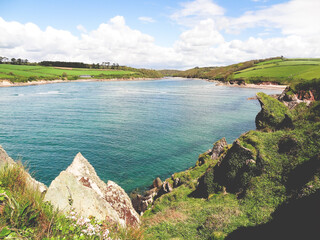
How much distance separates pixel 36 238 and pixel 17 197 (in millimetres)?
1883

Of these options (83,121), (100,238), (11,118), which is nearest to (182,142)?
(83,121)

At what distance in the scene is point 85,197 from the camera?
1089cm

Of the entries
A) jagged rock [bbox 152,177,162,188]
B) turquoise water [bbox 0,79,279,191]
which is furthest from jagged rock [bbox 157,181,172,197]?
turquoise water [bbox 0,79,279,191]

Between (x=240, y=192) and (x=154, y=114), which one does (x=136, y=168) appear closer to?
(x=240, y=192)

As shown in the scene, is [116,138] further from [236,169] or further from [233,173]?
[236,169]

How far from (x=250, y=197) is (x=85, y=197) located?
13372 millimetres

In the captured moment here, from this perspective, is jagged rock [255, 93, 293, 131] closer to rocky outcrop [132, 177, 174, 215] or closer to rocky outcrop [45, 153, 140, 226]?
rocky outcrop [132, 177, 174, 215]

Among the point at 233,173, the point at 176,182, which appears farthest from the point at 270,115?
the point at 176,182

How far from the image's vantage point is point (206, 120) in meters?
57.4

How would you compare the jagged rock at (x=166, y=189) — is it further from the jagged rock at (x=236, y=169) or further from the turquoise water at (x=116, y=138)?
the jagged rock at (x=236, y=169)

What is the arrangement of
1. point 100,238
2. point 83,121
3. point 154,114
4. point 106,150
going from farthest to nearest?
point 154,114 → point 83,121 → point 106,150 → point 100,238

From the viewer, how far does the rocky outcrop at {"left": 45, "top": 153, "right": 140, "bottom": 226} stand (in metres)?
9.23

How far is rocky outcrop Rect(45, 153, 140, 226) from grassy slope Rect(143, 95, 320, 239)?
273cm

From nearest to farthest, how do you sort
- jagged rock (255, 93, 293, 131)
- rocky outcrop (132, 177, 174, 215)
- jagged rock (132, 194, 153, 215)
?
jagged rock (132, 194, 153, 215)
rocky outcrop (132, 177, 174, 215)
jagged rock (255, 93, 293, 131)
